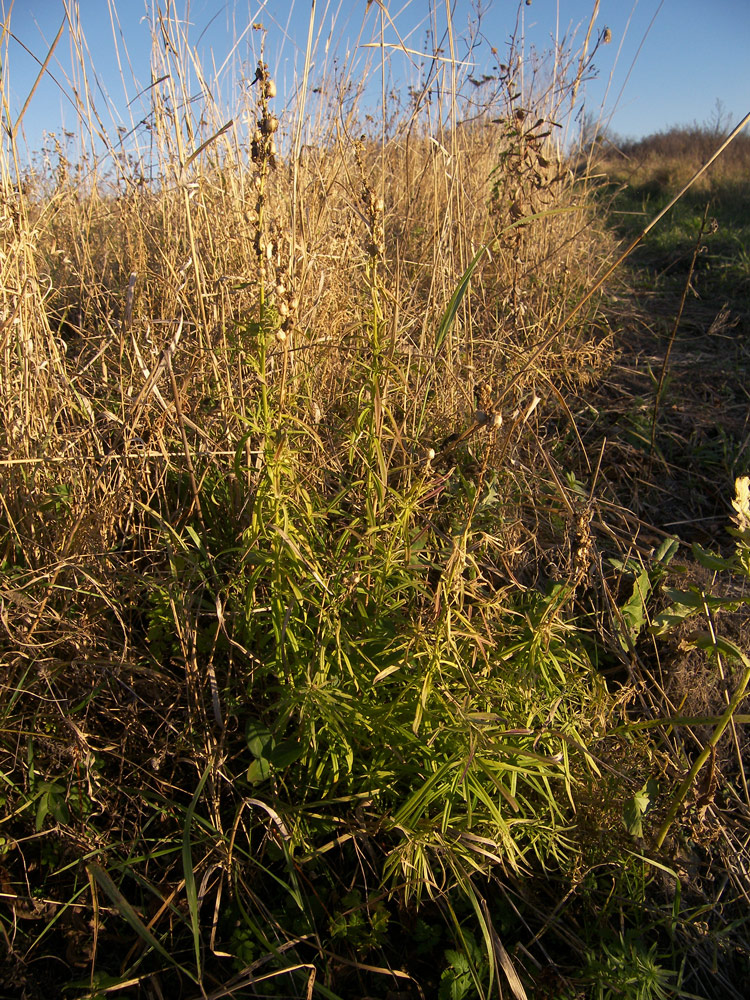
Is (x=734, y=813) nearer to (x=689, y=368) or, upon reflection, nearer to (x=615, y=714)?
(x=615, y=714)

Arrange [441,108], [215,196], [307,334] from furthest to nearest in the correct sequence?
[215,196]
[441,108]
[307,334]

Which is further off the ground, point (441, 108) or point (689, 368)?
point (441, 108)

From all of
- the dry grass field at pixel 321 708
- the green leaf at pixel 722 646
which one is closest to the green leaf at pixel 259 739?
the dry grass field at pixel 321 708

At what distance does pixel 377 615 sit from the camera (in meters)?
1.22

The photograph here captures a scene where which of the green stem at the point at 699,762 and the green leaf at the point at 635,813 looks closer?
the green stem at the point at 699,762

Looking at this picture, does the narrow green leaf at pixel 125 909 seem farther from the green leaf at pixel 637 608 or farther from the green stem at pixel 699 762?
the green leaf at pixel 637 608

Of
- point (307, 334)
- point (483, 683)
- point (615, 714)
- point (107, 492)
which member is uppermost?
point (307, 334)

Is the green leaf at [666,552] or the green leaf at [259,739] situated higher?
the green leaf at [666,552]

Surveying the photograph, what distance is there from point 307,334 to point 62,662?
1022mm

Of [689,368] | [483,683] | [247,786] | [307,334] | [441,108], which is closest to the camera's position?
[483,683]

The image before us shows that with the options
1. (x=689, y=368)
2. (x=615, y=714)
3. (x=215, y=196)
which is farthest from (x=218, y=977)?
(x=689, y=368)

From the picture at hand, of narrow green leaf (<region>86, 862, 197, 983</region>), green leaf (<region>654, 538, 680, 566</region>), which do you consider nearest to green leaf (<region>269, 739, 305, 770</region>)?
narrow green leaf (<region>86, 862, 197, 983</region>)

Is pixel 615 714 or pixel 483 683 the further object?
pixel 615 714

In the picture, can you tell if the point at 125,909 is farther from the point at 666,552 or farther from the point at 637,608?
the point at 666,552
